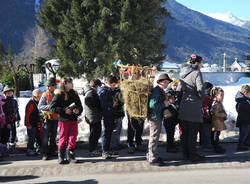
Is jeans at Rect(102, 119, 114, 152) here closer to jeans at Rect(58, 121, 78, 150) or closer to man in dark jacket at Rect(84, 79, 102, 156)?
man in dark jacket at Rect(84, 79, 102, 156)

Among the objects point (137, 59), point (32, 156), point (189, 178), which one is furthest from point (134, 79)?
point (137, 59)

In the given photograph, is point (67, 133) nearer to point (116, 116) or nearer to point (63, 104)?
point (63, 104)

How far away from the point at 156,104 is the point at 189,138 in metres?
1.04

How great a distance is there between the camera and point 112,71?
1941 cm

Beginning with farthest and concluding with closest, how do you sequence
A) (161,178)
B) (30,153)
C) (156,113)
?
(30,153)
(156,113)
(161,178)

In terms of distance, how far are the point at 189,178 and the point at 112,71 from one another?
1545cm

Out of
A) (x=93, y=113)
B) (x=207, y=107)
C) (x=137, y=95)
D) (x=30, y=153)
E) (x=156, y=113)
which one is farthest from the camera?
(x=207, y=107)

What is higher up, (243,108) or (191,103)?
(191,103)

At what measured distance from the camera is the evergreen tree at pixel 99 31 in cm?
1962

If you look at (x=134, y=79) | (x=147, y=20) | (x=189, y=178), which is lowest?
(x=189, y=178)

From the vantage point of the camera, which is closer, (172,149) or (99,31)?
(172,149)

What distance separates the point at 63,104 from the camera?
17.4ft

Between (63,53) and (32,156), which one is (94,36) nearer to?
(63,53)

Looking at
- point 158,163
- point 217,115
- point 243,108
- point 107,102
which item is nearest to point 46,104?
point 107,102
